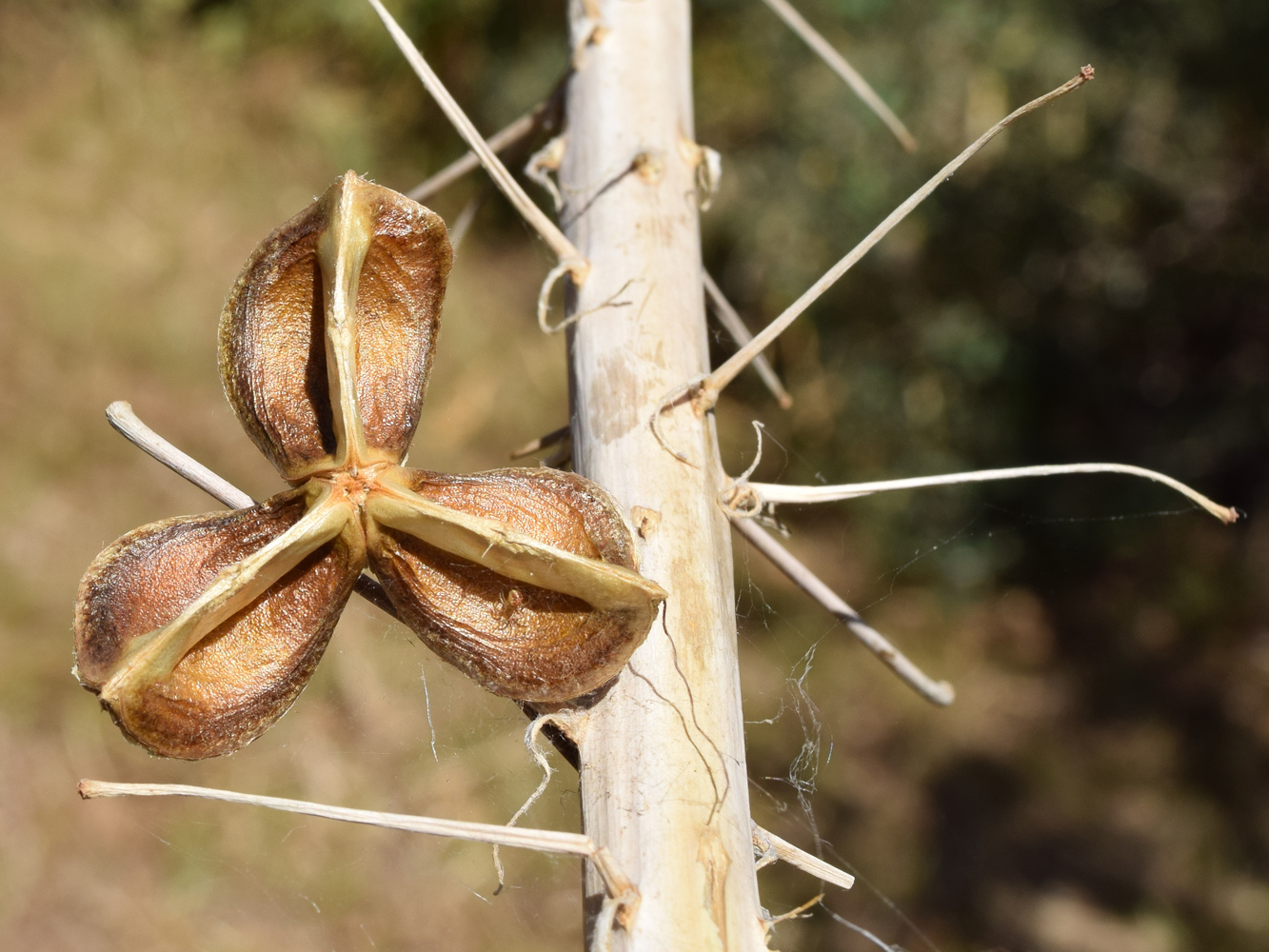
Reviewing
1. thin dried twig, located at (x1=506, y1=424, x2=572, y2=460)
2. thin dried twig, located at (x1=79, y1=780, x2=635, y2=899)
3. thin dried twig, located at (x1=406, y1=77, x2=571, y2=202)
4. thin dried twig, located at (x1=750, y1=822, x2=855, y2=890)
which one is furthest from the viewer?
thin dried twig, located at (x1=406, y1=77, x2=571, y2=202)

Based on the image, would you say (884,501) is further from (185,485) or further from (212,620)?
(212,620)

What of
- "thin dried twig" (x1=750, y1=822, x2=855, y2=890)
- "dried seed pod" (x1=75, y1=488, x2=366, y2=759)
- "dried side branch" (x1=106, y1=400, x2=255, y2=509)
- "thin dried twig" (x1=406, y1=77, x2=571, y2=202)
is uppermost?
"thin dried twig" (x1=406, y1=77, x2=571, y2=202)

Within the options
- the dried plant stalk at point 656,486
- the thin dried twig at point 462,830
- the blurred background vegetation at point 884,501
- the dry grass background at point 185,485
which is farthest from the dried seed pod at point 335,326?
the blurred background vegetation at point 884,501

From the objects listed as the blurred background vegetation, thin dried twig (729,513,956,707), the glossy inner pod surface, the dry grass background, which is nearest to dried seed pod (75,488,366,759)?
the glossy inner pod surface

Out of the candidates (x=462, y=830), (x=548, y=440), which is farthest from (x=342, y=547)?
(x=548, y=440)

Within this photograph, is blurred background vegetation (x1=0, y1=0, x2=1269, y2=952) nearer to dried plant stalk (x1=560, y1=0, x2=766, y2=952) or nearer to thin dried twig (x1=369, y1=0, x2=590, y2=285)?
dried plant stalk (x1=560, y1=0, x2=766, y2=952)

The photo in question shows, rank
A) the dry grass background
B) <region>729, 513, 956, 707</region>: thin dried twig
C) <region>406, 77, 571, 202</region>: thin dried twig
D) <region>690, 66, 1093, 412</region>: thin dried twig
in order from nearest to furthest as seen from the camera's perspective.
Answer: <region>690, 66, 1093, 412</region>: thin dried twig, <region>729, 513, 956, 707</region>: thin dried twig, <region>406, 77, 571, 202</region>: thin dried twig, the dry grass background

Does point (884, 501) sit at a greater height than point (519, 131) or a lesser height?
greater

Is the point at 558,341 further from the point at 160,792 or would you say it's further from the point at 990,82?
the point at 160,792
